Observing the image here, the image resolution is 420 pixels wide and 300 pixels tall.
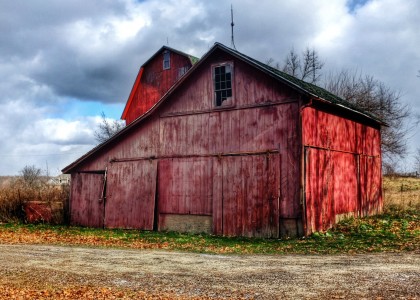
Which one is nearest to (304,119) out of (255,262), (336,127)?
(336,127)

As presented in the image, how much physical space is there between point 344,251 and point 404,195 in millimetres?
16617

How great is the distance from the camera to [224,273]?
9.78 metres

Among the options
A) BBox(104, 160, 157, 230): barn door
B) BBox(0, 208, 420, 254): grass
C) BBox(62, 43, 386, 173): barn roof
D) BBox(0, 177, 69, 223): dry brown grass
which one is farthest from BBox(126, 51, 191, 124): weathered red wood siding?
BBox(0, 208, 420, 254): grass

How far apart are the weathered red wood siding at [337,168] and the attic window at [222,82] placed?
3433 mm

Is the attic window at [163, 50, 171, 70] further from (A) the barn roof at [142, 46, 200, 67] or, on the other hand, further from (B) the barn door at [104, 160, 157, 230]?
(B) the barn door at [104, 160, 157, 230]

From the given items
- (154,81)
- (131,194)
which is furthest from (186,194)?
(154,81)

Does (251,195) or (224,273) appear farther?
(251,195)

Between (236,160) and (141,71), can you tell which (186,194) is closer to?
(236,160)

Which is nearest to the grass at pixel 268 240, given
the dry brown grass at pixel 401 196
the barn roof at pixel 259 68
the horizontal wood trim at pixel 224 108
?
the dry brown grass at pixel 401 196

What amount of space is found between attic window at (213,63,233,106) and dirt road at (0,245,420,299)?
25.1 ft

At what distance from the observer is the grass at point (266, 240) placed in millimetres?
13695

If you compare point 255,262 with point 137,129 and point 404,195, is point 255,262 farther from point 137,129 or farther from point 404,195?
point 404,195

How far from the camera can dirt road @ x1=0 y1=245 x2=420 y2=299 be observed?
8052 mm

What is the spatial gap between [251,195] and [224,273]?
25.2 feet
